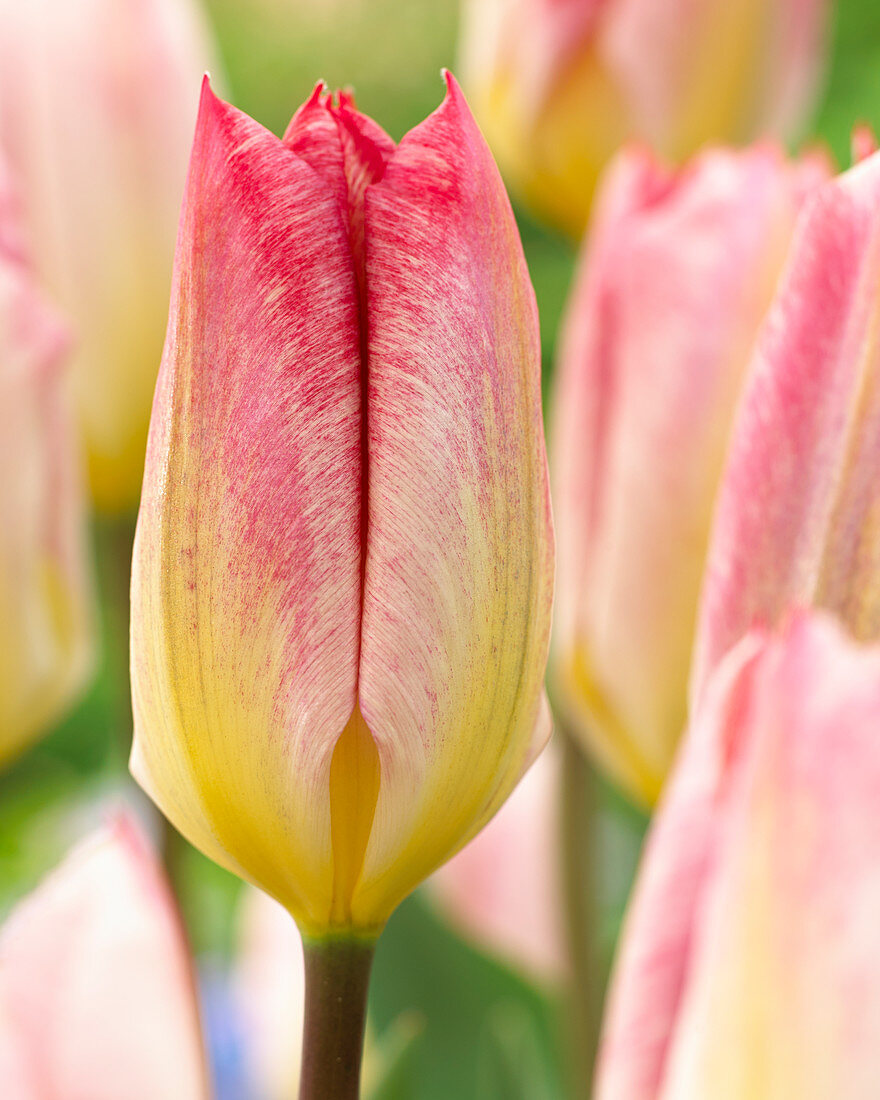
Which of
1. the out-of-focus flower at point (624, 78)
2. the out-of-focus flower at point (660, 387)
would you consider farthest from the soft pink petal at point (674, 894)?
the out-of-focus flower at point (624, 78)

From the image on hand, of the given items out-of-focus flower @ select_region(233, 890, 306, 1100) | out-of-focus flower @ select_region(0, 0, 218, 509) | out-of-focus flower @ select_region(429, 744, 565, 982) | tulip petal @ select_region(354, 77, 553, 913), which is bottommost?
out-of-focus flower @ select_region(233, 890, 306, 1100)

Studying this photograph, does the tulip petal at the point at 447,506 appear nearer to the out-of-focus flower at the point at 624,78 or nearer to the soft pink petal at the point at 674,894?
the soft pink petal at the point at 674,894

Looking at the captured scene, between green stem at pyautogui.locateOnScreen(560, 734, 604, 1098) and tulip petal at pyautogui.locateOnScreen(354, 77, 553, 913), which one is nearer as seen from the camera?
tulip petal at pyautogui.locateOnScreen(354, 77, 553, 913)

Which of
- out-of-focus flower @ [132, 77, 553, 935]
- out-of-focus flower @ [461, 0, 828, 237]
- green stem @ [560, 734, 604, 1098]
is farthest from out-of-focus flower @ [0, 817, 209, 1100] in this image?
out-of-focus flower @ [461, 0, 828, 237]

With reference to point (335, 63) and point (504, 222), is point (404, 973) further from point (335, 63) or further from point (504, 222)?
point (335, 63)

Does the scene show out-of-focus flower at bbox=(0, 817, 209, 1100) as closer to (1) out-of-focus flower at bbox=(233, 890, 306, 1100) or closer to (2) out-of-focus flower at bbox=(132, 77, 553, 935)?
(2) out-of-focus flower at bbox=(132, 77, 553, 935)

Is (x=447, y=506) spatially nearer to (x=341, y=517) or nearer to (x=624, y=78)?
(x=341, y=517)

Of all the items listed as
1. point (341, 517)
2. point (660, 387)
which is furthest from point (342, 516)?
point (660, 387)
